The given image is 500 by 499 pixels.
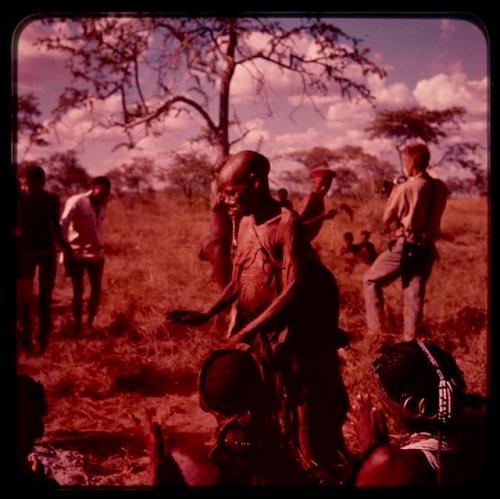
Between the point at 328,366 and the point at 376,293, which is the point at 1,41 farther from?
the point at 376,293

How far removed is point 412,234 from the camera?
178 inches

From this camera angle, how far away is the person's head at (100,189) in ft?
14.3

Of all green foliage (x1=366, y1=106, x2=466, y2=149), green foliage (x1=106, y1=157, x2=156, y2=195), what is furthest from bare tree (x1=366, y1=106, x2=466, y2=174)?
green foliage (x1=106, y1=157, x2=156, y2=195)

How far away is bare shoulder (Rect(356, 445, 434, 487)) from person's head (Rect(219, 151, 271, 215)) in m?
1.36

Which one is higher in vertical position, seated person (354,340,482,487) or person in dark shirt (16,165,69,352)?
person in dark shirt (16,165,69,352)

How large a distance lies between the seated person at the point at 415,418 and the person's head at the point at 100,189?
10.1ft

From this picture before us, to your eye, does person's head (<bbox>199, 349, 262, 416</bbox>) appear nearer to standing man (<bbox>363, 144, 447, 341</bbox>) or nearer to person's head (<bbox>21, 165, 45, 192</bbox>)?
person's head (<bbox>21, 165, 45, 192</bbox>)

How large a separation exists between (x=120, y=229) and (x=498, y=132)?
25.4 feet

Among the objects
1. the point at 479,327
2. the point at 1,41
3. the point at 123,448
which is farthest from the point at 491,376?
the point at 1,41

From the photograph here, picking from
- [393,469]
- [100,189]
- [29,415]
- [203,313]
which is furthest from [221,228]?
[393,469]

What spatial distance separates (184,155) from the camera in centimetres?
540

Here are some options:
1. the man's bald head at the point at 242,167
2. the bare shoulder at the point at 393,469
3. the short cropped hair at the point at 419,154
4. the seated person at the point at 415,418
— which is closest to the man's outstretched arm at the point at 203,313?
the man's bald head at the point at 242,167

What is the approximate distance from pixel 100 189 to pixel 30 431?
246 centimetres

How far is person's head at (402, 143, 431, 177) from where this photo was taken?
4332 millimetres
